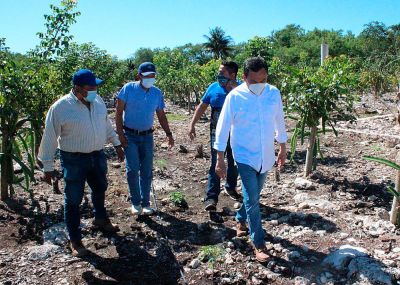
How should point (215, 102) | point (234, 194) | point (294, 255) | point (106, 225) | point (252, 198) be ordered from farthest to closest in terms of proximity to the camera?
point (234, 194), point (215, 102), point (106, 225), point (294, 255), point (252, 198)

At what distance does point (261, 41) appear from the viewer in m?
10.9

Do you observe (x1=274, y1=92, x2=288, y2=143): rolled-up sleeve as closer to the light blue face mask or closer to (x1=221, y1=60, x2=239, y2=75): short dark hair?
(x1=221, y1=60, x2=239, y2=75): short dark hair

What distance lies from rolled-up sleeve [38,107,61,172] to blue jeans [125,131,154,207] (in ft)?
3.32

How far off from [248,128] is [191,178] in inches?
125

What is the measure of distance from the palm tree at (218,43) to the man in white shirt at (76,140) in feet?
159

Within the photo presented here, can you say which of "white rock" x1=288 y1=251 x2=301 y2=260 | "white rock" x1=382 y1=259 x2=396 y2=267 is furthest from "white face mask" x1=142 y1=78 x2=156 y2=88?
"white rock" x1=382 y1=259 x2=396 y2=267

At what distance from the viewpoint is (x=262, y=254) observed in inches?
131

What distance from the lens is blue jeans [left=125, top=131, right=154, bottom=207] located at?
4328 millimetres

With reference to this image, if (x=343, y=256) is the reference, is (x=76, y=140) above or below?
above

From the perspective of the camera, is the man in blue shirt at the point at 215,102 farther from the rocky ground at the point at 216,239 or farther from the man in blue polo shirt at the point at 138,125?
the man in blue polo shirt at the point at 138,125

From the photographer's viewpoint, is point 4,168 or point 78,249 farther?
point 4,168

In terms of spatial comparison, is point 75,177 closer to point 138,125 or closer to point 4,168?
point 138,125

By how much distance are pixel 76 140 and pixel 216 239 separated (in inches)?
64.3

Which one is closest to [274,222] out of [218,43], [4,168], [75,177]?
[75,177]
